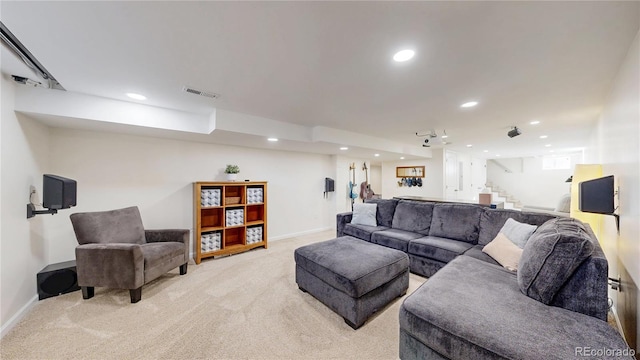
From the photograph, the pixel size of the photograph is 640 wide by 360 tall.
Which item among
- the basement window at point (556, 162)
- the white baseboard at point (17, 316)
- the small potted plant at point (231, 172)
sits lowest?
the white baseboard at point (17, 316)

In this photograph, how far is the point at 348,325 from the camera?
1995mm

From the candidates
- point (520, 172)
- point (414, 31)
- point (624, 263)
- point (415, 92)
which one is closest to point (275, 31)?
point (414, 31)

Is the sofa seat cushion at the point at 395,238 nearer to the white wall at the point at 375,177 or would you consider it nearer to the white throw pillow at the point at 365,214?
the white throw pillow at the point at 365,214

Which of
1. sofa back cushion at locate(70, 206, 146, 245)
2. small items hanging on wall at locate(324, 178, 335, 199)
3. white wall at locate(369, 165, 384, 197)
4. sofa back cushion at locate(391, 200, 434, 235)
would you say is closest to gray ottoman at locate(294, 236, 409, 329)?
sofa back cushion at locate(391, 200, 434, 235)

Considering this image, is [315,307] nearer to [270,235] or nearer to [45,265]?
[270,235]

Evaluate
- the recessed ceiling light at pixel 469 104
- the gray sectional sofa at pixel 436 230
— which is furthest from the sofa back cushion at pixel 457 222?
the recessed ceiling light at pixel 469 104

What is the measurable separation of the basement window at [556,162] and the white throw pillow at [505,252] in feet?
32.0

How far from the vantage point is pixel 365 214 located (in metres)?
4.05

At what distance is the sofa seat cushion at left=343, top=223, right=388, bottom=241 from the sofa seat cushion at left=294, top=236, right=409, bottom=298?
993mm

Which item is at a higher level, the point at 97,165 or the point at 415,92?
the point at 415,92

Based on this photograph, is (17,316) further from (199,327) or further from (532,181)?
(532,181)

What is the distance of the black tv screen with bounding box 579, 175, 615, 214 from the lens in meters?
1.69

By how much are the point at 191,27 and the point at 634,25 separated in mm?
2802

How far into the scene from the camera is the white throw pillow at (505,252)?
203 cm
